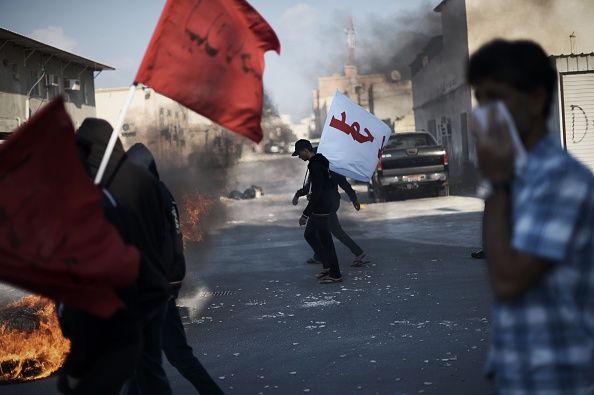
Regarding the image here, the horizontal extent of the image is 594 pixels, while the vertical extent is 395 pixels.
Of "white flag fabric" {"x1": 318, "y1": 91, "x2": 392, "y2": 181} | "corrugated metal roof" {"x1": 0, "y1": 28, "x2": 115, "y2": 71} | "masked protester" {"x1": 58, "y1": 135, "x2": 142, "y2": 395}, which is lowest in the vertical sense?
"masked protester" {"x1": 58, "y1": 135, "x2": 142, "y2": 395}

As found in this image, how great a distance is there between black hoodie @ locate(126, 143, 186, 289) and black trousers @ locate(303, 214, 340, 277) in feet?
17.2

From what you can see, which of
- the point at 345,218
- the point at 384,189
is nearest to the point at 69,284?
the point at 345,218

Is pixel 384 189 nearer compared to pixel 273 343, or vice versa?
pixel 273 343

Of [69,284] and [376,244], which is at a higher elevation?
[69,284]

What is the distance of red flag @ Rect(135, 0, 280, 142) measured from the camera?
141 inches

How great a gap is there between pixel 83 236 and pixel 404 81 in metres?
66.4

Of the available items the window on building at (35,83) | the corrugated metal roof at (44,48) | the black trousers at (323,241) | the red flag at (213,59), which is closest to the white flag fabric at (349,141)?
the black trousers at (323,241)

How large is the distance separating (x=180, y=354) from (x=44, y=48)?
29.0 meters

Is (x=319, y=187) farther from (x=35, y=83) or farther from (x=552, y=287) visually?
(x=35, y=83)

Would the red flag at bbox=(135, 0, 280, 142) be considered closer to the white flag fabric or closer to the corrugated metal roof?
the white flag fabric

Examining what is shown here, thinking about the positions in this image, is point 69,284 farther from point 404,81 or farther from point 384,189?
point 404,81

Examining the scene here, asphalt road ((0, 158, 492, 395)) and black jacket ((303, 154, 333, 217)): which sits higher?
black jacket ((303, 154, 333, 217))

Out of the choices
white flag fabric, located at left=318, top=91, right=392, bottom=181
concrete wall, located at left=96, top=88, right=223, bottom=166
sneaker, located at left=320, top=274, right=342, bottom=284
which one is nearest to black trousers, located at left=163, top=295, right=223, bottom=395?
sneaker, located at left=320, top=274, right=342, bottom=284

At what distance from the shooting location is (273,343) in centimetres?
654
